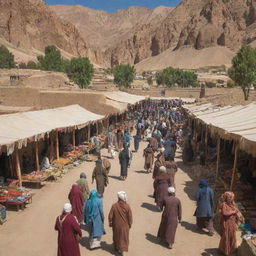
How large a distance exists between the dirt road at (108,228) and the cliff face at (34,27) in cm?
9098

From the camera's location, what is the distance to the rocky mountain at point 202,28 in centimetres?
12612

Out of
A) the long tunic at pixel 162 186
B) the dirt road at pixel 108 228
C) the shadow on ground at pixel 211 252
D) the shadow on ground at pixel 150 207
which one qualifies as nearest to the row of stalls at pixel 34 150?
the dirt road at pixel 108 228

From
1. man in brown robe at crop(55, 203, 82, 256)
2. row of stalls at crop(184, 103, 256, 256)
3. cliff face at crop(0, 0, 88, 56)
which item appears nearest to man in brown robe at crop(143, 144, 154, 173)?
row of stalls at crop(184, 103, 256, 256)

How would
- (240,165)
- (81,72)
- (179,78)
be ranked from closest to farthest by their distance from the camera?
(240,165)
(81,72)
(179,78)

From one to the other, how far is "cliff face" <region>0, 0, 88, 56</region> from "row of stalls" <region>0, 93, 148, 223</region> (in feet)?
282

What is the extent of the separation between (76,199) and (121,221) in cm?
136

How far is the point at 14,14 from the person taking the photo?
9662 centimetres

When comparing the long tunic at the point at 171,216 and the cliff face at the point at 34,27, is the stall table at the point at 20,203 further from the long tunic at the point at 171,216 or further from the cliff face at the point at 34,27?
the cliff face at the point at 34,27

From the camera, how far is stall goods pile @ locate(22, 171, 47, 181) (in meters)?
9.35

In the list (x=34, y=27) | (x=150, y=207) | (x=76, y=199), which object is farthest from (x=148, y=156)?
(x=34, y=27)

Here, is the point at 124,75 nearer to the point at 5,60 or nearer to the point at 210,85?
the point at 210,85

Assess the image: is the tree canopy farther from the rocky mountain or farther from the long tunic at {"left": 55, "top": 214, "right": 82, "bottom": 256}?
the long tunic at {"left": 55, "top": 214, "right": 82, "bottom": 256}

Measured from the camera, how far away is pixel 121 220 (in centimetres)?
556

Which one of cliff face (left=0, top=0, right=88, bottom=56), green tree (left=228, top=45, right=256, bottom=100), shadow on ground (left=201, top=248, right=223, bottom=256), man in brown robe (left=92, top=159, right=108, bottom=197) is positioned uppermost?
cliff face (left=0, top=0, right=88, bottom=56)
